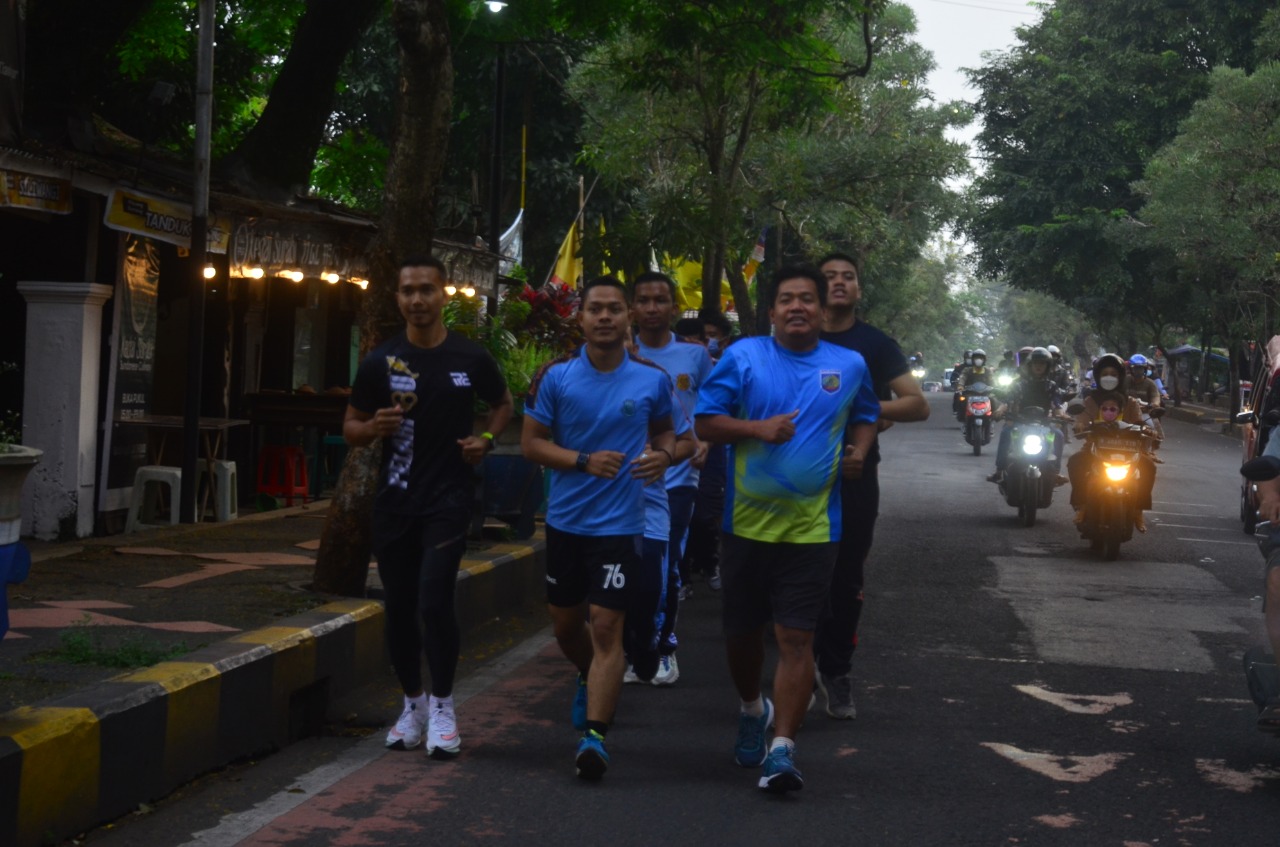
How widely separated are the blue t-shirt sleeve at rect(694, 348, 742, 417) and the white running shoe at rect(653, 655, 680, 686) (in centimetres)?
220

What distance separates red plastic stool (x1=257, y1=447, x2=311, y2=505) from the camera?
15.2 metres

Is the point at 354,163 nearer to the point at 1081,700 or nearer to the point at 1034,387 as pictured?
the point at 1034,387

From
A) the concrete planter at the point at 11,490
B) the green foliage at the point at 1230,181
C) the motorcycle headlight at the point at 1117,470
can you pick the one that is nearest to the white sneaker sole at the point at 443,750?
the concrete planter at the point at 11,490

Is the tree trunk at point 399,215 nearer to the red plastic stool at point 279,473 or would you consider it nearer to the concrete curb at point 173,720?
the concrete curb at point 173,720

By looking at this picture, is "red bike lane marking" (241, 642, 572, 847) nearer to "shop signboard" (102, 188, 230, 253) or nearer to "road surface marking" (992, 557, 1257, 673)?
"road surface marking" (992, 557, 1257, 673)

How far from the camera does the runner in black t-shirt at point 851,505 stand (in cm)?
700

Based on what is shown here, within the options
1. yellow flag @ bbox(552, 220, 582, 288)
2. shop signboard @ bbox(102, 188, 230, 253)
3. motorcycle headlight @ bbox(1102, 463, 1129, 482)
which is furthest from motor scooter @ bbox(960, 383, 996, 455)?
shop signboard @ bbox(102, 188, 230, 253)

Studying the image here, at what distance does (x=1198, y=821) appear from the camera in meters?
5.47

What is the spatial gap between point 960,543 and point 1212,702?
6.74 meters

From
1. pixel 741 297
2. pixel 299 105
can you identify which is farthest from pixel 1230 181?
pixel 299 105

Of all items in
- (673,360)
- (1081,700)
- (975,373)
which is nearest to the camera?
(1081,700)

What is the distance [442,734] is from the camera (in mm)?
6176

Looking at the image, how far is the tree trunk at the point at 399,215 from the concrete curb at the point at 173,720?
0.37 metres

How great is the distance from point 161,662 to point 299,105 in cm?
840
